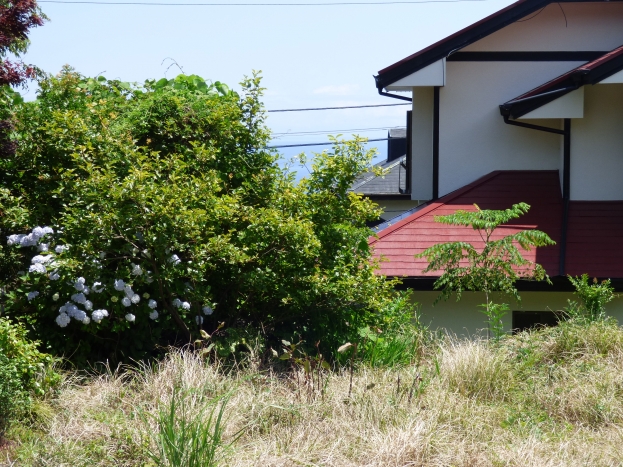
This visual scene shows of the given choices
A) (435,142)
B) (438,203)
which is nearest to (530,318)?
(438,203)

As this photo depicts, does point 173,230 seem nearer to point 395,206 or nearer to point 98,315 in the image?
point 98,315

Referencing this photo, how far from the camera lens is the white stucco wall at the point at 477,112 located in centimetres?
1275

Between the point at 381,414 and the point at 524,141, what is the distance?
7645 millimetres

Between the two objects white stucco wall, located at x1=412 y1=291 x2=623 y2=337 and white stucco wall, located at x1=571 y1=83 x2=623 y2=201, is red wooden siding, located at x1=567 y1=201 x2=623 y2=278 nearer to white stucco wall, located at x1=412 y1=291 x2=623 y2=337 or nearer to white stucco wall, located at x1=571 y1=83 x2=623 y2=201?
white stucco wall, located at x1=571 y1=83 x2=623 y2=201

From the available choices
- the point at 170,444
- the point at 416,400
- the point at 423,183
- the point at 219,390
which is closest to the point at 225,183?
the point at 219,390

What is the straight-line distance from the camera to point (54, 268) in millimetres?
6801

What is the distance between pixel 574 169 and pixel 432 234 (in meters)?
2.52

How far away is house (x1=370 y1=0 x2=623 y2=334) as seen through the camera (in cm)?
1058

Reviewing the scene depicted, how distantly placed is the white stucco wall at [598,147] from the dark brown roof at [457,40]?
5.74 feet

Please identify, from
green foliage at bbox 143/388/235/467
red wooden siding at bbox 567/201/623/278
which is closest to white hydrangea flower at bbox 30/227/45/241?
green foliage at bbox 143/388/235/467

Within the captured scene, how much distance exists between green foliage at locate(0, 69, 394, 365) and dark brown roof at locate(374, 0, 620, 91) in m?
4.16

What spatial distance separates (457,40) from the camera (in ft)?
40.4

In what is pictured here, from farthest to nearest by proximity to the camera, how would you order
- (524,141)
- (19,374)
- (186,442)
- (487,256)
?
1. (524,141)
2. (487,256)
3. (19,374)
4. (186,442)

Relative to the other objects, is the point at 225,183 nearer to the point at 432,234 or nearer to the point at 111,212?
the point at 111,212
